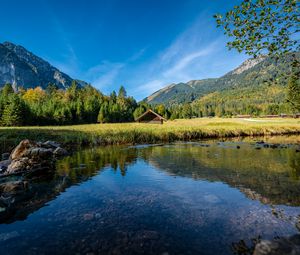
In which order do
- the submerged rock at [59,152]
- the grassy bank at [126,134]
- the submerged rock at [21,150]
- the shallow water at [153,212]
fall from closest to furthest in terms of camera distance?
the shallow water at [153,212]
the submerged rock at [21,150]
the submerged rock at [59,152]
the grassy bank at [126,134]

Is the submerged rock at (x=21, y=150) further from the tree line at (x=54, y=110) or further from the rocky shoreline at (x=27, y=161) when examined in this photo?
the tree line at (x=54, y=110)

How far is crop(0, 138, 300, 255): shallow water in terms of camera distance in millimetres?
6336

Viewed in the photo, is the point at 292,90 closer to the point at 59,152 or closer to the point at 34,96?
the point at 59,152

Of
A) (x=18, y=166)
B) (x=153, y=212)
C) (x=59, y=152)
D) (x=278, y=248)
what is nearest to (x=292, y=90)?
(x=59, y=152)

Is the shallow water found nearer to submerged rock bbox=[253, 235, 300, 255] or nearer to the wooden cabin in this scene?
submerged rock bbox=[253, 235, 300, 255]

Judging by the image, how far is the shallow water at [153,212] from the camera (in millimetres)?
6336

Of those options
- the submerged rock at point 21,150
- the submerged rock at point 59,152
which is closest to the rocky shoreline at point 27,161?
the submerged rock at point 21,150

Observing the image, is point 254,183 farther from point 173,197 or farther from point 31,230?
point 31,230

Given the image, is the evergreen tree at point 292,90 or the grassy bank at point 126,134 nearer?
the evergreen tree at point 292,90

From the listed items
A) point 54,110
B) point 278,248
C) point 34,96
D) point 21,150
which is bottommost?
point 278,248

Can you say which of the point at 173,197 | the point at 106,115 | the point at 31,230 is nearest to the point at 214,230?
the point at 173,197

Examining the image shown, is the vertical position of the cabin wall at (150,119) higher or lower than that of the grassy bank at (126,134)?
higher

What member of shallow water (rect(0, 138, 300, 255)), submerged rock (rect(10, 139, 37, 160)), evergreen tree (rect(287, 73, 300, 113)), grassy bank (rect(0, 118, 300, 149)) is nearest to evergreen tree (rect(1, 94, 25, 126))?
grassy bank (rect(0, 118, 300, 149))

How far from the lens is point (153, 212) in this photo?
8.58 m
